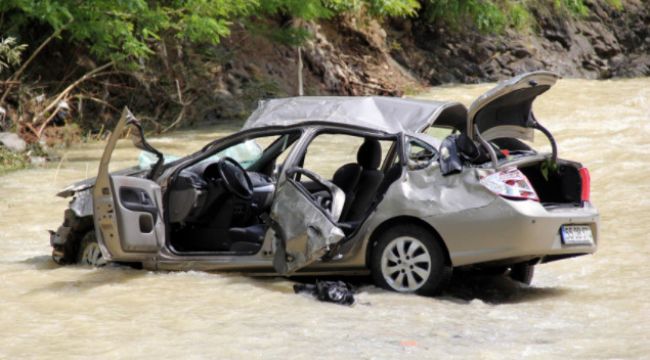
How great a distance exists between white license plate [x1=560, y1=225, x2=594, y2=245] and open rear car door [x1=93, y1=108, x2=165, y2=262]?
10.1ft

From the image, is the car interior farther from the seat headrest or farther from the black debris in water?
the black debris in water

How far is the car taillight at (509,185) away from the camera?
8.30 metres

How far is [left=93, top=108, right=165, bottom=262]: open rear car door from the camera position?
8.91 meters

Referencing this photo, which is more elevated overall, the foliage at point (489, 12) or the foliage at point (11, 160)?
the foliage at point (489, 12)

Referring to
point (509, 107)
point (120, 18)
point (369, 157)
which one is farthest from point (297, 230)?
point (120, 18)

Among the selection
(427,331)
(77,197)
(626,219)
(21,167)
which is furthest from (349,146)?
(427,331)

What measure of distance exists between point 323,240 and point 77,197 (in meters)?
2.44

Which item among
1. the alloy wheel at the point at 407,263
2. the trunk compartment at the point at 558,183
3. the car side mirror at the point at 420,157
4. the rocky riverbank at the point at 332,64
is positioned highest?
the car side mirror at the point at 420,157

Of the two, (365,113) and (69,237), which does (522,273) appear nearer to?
(365,113)

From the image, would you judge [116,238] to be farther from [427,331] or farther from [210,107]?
[210,107]

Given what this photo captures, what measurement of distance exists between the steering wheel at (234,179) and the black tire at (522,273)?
220 cm

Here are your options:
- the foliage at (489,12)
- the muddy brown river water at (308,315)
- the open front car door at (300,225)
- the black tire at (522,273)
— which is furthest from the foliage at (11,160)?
the foliage at (489,12)

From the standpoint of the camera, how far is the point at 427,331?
7496mm

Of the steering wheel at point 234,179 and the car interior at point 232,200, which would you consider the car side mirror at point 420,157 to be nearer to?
the car interior at point 232,200
